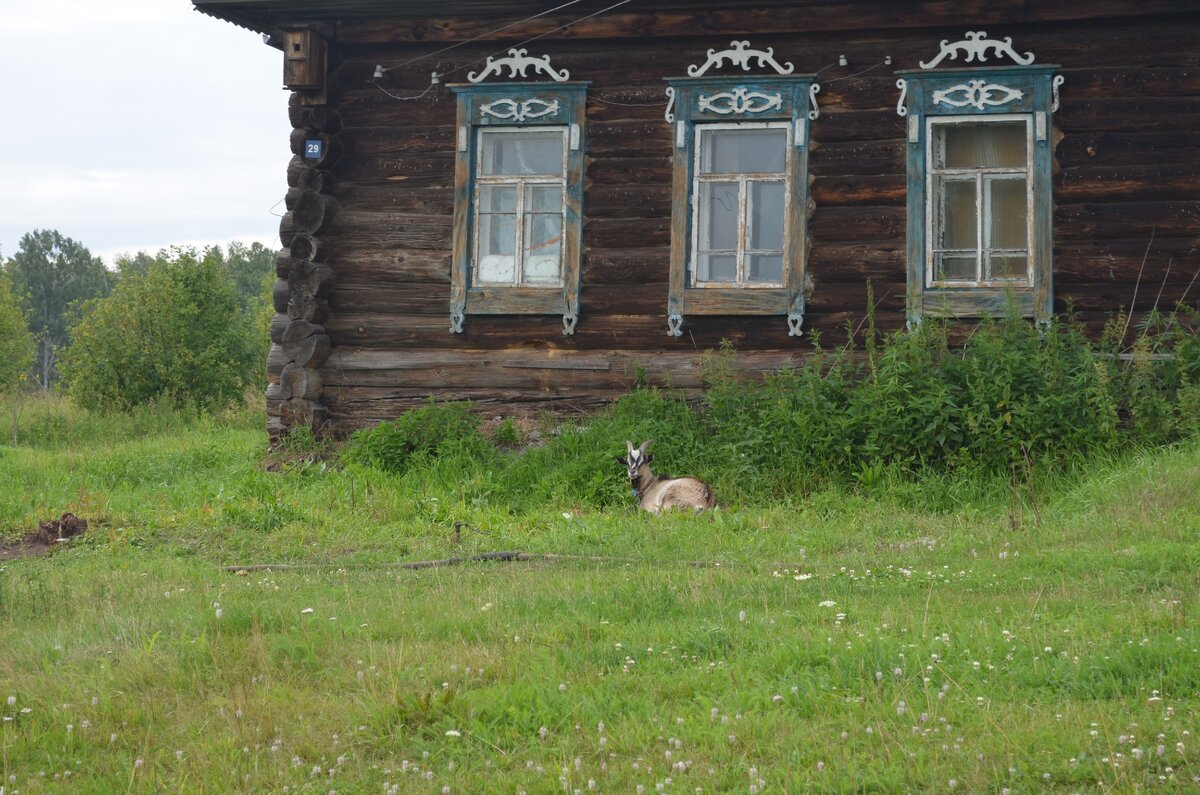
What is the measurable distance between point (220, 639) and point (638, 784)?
2544mm

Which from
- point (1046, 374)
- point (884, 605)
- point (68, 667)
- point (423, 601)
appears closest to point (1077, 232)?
point (1046, 374)

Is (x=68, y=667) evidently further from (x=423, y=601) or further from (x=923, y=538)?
(x=923, y=538)

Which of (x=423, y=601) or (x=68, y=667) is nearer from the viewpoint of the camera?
(x=68, y=667)

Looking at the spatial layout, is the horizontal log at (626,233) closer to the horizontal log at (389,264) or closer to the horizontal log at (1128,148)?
the horizontal log at (389,264)

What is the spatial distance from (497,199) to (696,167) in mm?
2073

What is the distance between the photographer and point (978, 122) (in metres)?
12.0

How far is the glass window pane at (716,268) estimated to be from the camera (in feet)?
41.1

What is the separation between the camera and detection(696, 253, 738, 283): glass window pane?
41.1 ft

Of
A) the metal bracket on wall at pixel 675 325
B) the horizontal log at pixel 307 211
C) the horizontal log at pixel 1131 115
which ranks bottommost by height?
the metal bracket on wall at pixel 675 325

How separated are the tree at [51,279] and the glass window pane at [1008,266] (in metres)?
65.9

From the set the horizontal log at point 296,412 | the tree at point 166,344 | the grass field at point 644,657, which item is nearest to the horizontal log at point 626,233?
the horizontal log at point 296,412

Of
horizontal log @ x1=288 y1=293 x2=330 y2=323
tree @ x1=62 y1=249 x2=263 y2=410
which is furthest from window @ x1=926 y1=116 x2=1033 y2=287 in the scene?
tree @ x1=62 y1=249 x2=263 y2=410

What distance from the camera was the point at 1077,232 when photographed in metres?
11.7

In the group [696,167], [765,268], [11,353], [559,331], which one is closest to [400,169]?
[559,331]
